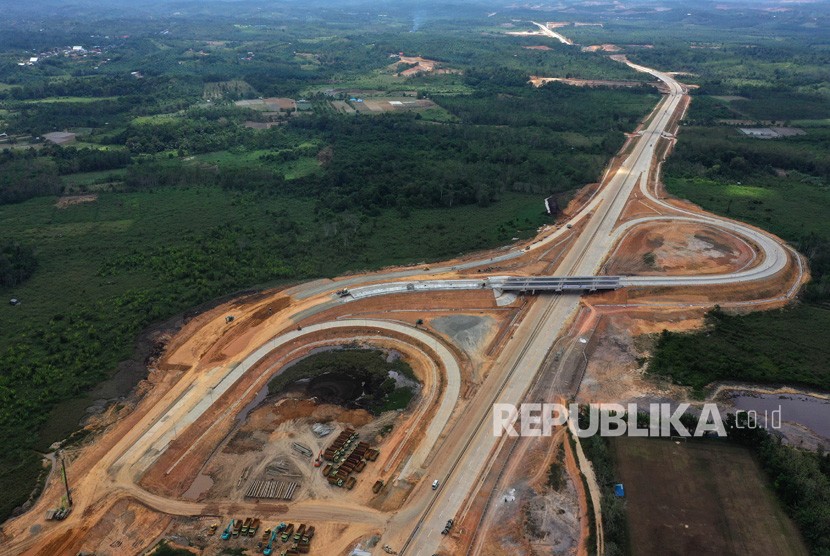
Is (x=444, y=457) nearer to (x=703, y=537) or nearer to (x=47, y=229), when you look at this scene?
(x=703, y=537)

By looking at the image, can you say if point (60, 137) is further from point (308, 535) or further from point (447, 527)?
point (447, 527)

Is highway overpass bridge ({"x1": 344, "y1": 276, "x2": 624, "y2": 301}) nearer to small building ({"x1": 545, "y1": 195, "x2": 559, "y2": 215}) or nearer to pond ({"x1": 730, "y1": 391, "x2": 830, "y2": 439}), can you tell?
pond ({"x1": 730, "y1": 391, "x2": 830, "y2": 439})

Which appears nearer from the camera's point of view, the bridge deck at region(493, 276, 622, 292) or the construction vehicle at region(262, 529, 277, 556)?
the construction vehicle at region(262, 529, 277, 556)

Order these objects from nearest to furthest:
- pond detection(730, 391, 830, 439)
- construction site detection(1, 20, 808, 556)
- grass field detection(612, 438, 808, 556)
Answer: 1. grass field detection(612, 438, 808, 556)
2. construction site detection(1, 20, 808, 556)
3. pond detection(730, 391, 830, 439)

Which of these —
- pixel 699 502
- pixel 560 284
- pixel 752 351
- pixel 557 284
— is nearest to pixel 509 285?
pixel 557 284

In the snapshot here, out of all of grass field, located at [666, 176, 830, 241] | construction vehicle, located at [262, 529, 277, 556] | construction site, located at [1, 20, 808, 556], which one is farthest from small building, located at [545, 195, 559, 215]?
construction vehicle, located at [262, 529, 277, 556]

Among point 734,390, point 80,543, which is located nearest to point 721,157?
point 734,390

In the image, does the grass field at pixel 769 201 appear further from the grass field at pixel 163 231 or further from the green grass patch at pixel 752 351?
the grass field at pixel 163 231

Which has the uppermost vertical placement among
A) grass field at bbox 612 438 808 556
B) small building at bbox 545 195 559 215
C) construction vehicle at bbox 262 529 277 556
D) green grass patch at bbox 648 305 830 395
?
small building at bbox 545 195 559 215
